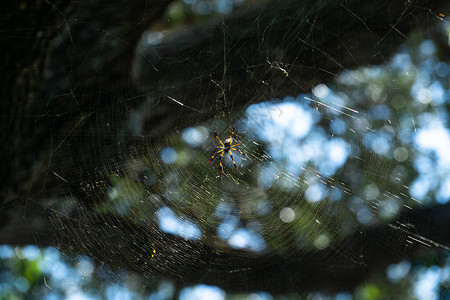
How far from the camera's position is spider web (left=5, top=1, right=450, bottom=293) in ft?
4.66

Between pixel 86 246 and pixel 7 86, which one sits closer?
pixel 7 86

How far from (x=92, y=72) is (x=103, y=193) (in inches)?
21.3

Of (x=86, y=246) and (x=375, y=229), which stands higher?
(x=375, y=229)

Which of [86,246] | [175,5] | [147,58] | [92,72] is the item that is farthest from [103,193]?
[175,5]

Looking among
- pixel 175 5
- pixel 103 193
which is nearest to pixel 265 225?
pixel 103 193

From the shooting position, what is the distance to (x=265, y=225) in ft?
5.36

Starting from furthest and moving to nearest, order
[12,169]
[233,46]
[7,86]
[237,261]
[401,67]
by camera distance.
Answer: [401,67]
[237,261]
[233,46]
[12,169]
[7,86]

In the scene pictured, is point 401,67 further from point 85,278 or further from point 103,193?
point 85,278

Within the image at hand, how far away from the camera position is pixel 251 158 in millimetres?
1764

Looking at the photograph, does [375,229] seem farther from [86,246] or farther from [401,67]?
[86,246]

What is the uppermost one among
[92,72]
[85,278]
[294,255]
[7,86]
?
[92,72]

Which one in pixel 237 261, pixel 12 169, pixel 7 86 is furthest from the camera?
pixel 237 261

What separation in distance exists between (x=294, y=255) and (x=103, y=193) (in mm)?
981

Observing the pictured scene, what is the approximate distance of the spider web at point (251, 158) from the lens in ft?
4.66
